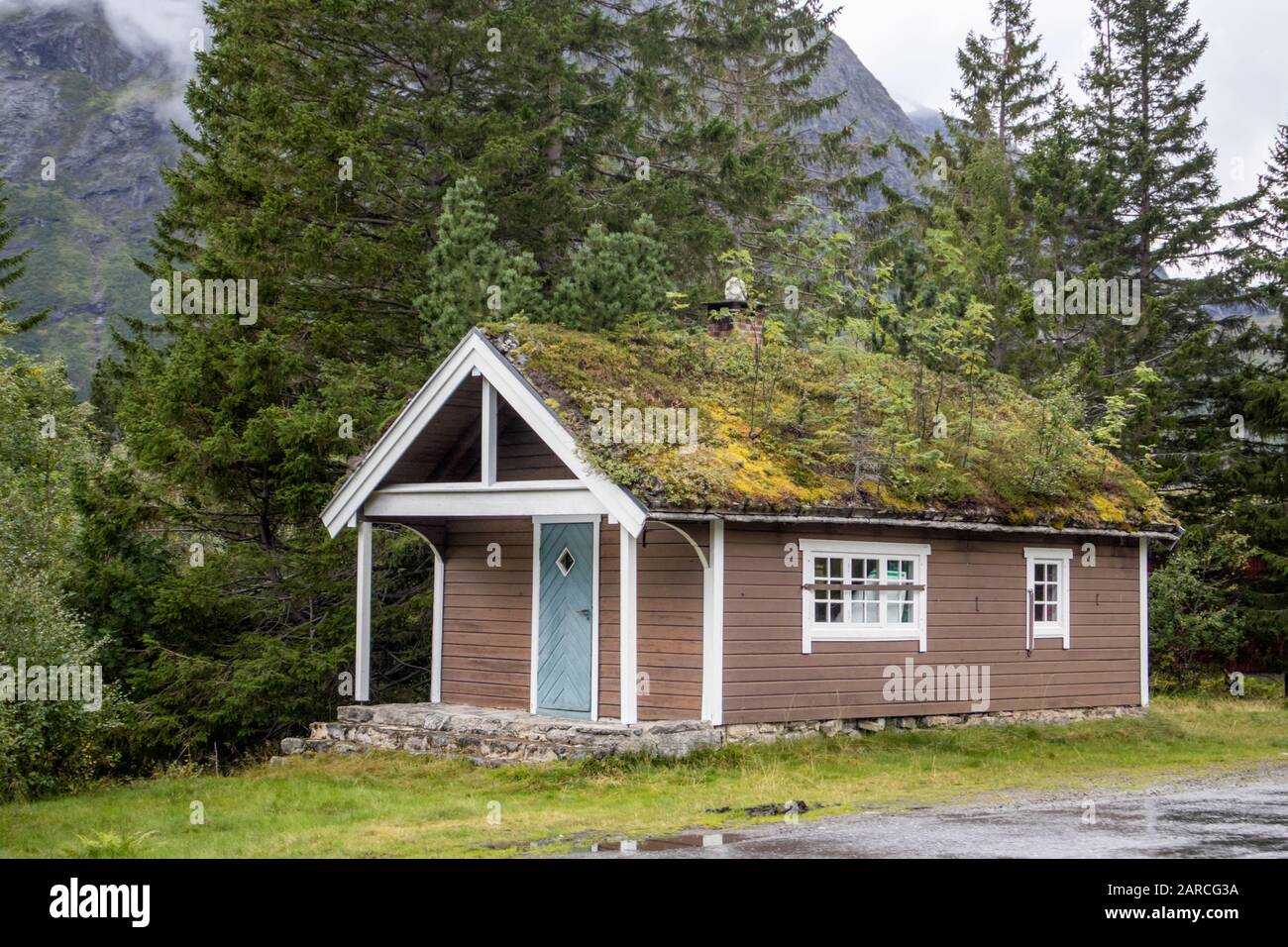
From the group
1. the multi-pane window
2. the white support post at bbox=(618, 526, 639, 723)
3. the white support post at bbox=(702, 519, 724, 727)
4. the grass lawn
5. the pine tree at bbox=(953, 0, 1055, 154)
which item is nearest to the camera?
the grass lawn

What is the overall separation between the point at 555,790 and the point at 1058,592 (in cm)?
897

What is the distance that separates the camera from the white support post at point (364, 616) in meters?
19.0

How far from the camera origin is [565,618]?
1800cm

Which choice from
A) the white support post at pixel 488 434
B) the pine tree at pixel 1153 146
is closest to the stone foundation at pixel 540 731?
the white support post at pixel 488 434

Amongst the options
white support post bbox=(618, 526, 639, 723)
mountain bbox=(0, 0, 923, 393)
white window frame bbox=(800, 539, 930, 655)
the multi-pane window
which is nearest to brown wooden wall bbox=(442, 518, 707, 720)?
white support post bbox=(618, 526, 639, 723)

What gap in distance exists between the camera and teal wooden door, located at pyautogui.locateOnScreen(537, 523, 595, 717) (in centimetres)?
1762

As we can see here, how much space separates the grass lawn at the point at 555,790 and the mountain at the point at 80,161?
106124mm

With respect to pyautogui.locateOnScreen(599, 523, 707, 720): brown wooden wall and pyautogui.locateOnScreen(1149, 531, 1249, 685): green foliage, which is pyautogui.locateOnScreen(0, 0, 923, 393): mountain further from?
pyautogui.locateOnScreen(599, 523, 707, 720): brown wooden wall

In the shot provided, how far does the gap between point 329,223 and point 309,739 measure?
11.1m

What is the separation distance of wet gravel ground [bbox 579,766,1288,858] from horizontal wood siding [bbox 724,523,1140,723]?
158 inches

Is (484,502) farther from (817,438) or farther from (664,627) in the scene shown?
(817,438)

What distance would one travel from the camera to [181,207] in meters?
28.2

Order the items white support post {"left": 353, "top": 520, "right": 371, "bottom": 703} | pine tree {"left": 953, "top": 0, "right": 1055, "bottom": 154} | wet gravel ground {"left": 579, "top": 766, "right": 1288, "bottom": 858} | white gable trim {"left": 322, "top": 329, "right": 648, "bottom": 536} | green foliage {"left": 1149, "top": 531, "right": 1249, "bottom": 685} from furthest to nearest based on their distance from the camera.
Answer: pine tree {"left": 953, "top": 0, "right": 1055, "bottom": 154} → green foliage {"left": 1149, "top": 531, "right": 1249, "bottom": 685} → white support post {"left": 353, "top": 520, "right": 371, "bottom": 703} → white gable trim {"left": 322, "top": 329, "right": 648, "bottom": 536} → wet gravel ground {"left": 579, "top": 766, "right": 1288, "bottom": 858}

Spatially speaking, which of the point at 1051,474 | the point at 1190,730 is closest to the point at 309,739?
the point at 1051,474
